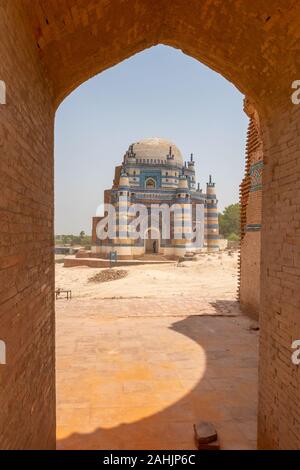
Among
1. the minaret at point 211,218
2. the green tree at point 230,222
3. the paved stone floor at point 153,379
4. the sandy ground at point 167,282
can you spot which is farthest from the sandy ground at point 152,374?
the green tree at point 230,222

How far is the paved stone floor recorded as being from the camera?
197 inches

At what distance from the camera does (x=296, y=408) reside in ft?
11.8

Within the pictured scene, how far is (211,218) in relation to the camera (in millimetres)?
43188

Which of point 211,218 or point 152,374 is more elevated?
point 211,218

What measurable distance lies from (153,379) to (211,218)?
Result: 123 feet

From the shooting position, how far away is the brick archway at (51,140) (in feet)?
9.25

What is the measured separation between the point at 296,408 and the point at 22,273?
331cm

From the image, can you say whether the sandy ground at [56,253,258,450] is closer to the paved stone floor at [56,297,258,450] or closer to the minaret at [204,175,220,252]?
the paved stone floor at [56,297,258,450]

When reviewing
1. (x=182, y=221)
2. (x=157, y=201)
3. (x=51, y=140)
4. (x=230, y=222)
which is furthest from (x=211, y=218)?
(x=51, y=140)

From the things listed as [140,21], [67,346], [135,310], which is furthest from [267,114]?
[135,310]

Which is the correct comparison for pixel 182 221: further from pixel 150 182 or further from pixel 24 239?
pixel 24 239

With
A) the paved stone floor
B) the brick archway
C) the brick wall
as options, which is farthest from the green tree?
the brick wall

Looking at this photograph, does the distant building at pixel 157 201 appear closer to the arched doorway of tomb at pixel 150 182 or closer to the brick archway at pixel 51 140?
the arched doorway of tomb at pixel 150 182

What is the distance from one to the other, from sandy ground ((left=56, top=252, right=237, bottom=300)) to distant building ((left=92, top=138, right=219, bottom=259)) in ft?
16.3
